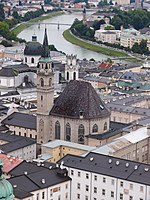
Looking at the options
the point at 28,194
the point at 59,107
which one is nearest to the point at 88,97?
the point at 59,107

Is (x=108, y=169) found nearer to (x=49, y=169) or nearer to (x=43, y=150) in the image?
(x=49, y=169)

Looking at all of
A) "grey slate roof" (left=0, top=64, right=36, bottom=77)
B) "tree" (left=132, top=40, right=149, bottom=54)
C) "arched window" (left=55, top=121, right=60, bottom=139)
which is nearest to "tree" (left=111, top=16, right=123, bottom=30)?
"tree" (left=132, top=40, right=149, bottom=54)

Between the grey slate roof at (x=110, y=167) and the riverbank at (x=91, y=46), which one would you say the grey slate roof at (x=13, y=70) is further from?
the riverbank at (x=91, y=46)

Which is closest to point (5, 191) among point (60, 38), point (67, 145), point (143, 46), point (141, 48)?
point (67, 145)

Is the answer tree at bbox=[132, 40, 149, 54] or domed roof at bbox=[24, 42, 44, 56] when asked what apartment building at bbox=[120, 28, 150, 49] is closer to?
tree at bbox=[132, 40, 149, 54]

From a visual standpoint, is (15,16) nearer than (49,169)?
No
